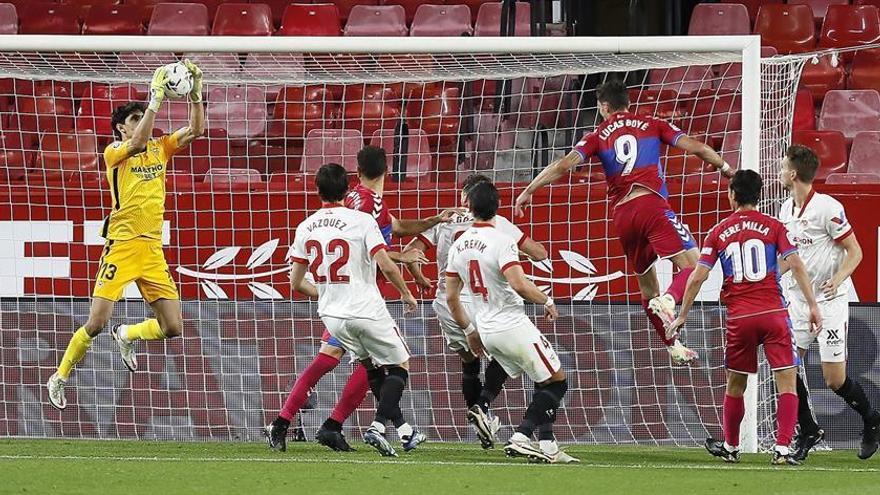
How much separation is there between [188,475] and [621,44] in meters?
4.08

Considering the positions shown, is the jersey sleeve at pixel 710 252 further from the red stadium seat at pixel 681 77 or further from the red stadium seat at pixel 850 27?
the red stadium seat at pixel 850 27

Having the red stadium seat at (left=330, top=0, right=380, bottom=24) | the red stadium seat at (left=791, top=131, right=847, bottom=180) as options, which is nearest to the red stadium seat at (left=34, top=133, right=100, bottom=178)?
the red stadium seat at (left=330, top=0, right=380, bottom=24)

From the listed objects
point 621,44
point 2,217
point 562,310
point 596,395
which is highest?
point 621,44

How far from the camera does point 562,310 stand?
35.9 feet

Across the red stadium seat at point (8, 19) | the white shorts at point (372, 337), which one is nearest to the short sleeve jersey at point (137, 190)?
the white shorts at point (372, 337)

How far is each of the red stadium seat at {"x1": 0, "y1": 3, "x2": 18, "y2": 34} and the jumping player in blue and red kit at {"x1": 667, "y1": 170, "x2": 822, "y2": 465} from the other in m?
8.56

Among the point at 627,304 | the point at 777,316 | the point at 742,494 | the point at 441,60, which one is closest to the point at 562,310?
the point at 627,304

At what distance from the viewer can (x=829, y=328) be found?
9.26 m

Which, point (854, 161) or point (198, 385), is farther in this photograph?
point (854, 161)

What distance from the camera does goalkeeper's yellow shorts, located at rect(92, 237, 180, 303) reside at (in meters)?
9.50

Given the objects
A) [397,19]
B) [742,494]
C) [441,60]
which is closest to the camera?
[742,494]

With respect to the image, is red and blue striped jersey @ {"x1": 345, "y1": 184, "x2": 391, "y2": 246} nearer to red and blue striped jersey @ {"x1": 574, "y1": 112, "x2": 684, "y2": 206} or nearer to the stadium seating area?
red and blue striped jersey @ {"x1": 574, "y1": 112, "x2": 684, "y2": 206}

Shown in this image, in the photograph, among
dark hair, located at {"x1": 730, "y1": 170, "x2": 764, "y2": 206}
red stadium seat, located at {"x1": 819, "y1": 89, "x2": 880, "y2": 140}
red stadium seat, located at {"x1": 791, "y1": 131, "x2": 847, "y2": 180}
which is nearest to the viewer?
dark hair, located at {"x1": 730, "y1": 170, "x2": 764, "y2": 206}

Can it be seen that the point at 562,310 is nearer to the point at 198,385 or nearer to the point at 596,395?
the point at 596,395
